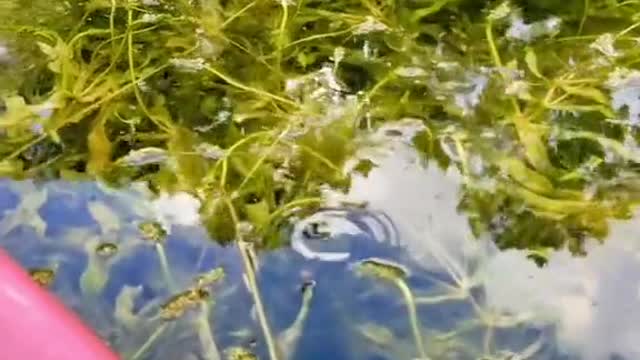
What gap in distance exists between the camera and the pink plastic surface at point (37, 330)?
0.37 metres

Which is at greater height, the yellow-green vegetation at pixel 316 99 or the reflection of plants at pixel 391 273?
the yellow-green vegetation at pixel 316 99

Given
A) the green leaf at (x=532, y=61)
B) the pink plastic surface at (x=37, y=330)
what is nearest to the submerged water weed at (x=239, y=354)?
the pink plastic surface at (x=37, y=330)

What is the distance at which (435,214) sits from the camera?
0.53 metres

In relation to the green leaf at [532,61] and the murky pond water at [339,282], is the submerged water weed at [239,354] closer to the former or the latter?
the murky pond water at [339,282]

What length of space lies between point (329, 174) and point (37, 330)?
200mm

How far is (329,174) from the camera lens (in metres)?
0.55

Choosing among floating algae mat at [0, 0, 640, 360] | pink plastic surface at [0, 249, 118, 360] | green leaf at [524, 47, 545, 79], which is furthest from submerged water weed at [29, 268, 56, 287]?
green leaf at [524, 47, 545, 79]

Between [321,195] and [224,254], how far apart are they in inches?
2.1

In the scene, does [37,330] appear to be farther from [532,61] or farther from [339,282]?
[532,61]

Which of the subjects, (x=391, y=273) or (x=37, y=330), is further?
(x=391, y=273)

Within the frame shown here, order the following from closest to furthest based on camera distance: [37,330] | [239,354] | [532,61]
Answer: [37,330] → [239,354] → [532,61]

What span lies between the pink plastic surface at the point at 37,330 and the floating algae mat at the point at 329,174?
0.34ft

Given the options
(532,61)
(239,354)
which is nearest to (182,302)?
(239,354)

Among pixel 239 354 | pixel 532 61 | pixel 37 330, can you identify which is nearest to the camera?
pixel 37 330
